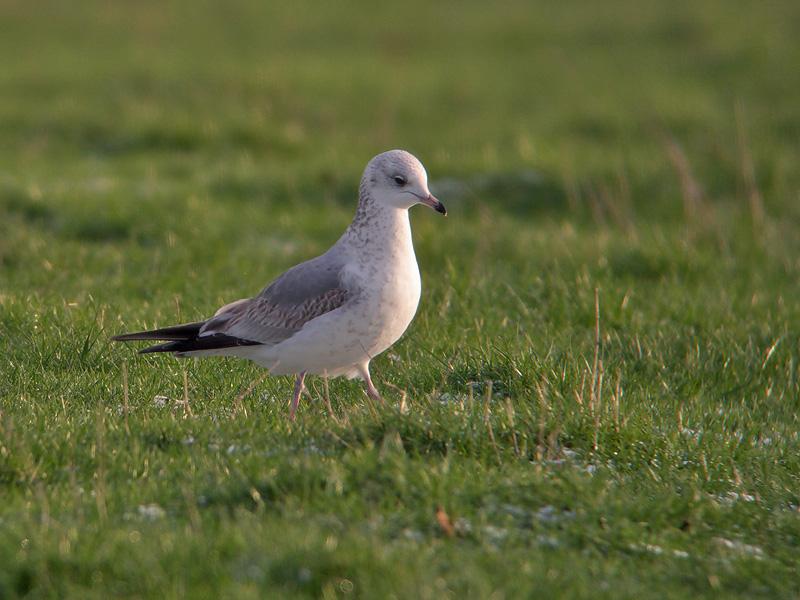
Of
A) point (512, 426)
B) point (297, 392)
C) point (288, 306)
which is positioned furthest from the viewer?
point (288, 306)

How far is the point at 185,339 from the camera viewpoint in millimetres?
7055

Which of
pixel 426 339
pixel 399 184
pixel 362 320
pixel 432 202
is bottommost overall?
pixel 426 339

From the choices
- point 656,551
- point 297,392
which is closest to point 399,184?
point 297,392

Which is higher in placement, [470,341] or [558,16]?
[558,16]

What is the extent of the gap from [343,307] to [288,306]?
0.50 metres

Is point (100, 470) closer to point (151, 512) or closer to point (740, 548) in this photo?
point (151, 512)

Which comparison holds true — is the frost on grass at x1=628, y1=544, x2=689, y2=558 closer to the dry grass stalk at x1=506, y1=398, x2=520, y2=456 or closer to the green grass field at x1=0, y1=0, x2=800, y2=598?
the green grass field at x1=0, y1=0, x2=800, y2=598

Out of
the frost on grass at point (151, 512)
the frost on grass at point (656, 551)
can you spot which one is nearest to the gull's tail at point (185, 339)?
the frost on grass at point (151, 512)

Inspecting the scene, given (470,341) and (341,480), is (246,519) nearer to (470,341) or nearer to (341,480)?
(341,480)

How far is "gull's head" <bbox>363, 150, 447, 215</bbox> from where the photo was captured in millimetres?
7043

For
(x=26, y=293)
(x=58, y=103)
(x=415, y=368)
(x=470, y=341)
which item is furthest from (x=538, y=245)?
(x=58, y=103)

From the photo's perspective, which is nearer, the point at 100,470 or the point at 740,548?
the point at 740,548

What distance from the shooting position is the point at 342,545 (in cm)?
463

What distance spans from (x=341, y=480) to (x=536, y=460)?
1064 mm
